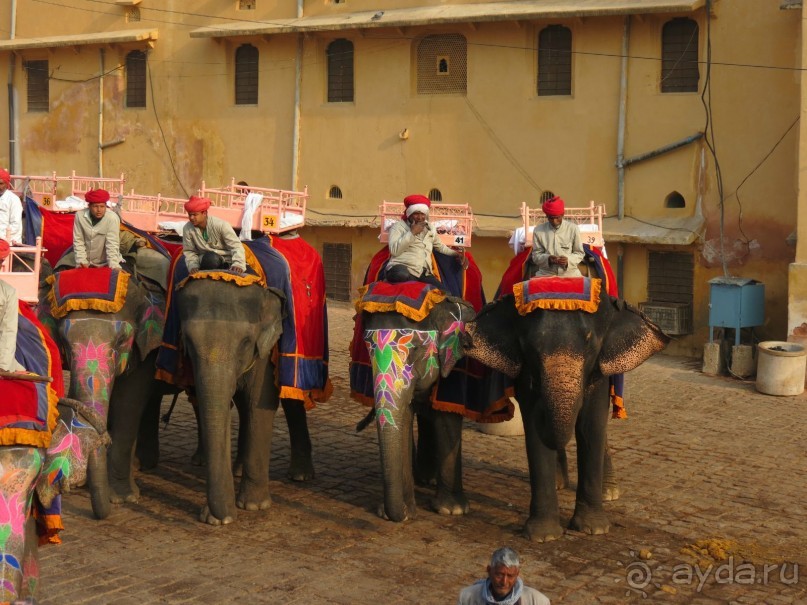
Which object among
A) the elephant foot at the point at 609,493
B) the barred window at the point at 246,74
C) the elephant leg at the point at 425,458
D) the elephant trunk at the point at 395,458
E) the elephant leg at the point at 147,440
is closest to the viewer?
the elephant trunk at the point at 395,458

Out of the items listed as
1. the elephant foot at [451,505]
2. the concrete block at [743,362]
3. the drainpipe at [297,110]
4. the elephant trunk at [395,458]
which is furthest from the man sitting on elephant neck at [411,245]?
the drainpipe at [297,110]

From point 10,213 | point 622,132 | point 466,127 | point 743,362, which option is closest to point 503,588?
point 10,213

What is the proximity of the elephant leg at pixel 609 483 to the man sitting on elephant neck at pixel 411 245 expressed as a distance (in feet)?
7.15

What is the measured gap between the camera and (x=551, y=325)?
9.60m

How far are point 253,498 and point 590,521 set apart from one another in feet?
8.98

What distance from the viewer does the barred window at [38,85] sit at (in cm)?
2694

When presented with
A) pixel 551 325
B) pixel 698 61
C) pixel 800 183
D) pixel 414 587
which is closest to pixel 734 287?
pixel 800 183

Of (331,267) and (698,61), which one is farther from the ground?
(698,61)

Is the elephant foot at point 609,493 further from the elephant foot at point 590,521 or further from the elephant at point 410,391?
the elephant at point 410,391

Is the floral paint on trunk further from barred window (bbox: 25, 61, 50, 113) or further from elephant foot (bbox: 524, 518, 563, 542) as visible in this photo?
barred window (bbox: 25, 61, 50, 113)

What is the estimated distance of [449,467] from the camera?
35.6ft

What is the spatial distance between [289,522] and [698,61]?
36.0 feet

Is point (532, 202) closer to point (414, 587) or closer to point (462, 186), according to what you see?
point (462, 186)

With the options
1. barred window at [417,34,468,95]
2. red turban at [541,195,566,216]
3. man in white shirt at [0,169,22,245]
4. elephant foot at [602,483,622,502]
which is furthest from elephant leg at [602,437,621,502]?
barred window at [417,34,468,95]
